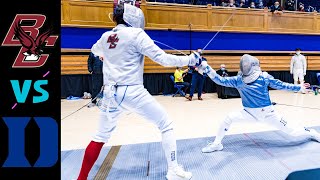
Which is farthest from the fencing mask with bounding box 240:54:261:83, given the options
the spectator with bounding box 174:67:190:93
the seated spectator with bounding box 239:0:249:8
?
the seated spectator with bounding box 239:0:249:8

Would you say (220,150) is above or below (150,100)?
below

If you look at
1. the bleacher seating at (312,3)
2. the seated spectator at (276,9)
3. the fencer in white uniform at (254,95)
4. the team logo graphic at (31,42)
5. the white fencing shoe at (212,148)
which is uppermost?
the bleacher seating at (312,3)

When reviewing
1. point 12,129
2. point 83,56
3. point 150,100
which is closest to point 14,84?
point 12,129

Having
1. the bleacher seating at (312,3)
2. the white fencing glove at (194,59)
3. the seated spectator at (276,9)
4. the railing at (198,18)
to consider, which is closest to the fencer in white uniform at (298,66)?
the railing at (198,18)

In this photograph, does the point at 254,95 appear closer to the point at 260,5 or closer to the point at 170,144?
the point at 170,144

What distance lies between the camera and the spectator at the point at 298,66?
9531mm

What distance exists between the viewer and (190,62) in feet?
8.12

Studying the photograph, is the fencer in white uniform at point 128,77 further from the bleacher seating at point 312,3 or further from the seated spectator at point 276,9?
the bleacher seating at point 312,3

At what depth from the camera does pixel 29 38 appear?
1602 mm

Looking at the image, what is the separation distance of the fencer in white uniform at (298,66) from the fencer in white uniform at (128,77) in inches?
334

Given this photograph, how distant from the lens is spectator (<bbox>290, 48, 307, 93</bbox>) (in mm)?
9531

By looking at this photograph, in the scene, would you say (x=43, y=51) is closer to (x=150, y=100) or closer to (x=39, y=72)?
(x=39, y=72)

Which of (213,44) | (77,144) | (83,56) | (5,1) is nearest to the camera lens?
(5,1)

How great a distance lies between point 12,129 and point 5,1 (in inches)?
28.4
